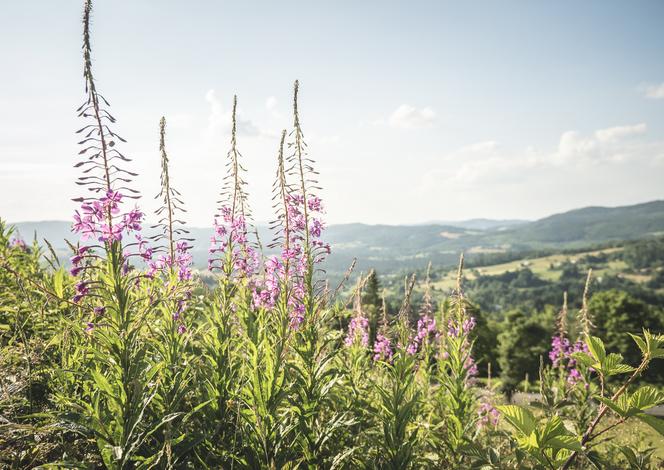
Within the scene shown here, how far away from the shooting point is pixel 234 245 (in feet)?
17.9

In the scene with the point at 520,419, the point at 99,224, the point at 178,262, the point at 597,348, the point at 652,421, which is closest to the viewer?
the point at 652,421

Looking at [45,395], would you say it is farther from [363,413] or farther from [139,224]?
[363,413]

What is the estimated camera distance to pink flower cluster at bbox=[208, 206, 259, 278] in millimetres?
5469

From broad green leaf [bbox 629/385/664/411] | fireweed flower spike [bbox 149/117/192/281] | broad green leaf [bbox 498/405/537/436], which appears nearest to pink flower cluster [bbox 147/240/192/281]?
fireweed flower spike [bbox 149/117/192/281]

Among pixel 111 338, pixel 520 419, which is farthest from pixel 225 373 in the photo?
pixel 520 419

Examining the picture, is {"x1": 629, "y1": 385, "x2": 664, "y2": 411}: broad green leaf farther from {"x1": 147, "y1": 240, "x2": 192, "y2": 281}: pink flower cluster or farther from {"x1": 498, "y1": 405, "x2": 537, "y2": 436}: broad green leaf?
{"x1": 147, "y1": 240, "x2": 192, "y2": 281}: pink flower cluster

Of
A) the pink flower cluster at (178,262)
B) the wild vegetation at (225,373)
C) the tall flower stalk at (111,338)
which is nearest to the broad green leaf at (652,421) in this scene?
the wild vegetation at (225,373)

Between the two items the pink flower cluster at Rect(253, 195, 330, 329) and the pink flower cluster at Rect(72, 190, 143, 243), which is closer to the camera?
the pink flower cluster at Rect(72, 190, 143, 243)

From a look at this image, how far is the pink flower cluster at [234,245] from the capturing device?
547cm

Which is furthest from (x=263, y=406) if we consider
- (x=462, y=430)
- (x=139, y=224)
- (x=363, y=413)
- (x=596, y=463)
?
(x=462, y=430)

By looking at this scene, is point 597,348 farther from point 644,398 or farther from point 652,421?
point 652,421

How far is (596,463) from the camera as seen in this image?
3.22 metres

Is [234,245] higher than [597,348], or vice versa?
[234,245]

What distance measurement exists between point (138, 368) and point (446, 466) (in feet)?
14.2
